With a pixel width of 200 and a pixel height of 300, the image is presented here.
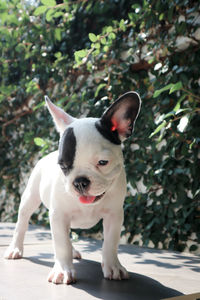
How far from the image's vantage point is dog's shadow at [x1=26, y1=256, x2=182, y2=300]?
1.11 meters

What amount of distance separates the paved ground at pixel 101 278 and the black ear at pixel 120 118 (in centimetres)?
50

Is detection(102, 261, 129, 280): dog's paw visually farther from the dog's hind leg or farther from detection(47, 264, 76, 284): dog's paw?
the dog's hind leg

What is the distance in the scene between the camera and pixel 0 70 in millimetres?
3934

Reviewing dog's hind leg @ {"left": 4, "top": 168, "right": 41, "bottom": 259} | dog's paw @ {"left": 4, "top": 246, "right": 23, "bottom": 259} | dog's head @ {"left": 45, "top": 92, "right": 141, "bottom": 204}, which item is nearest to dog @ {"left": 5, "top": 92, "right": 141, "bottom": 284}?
dog's head @ {"left": 45, "top": 92, "right": 141, "bottom": 204}

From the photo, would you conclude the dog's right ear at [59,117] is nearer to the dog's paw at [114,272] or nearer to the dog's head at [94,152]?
the dog's head at [94,152]

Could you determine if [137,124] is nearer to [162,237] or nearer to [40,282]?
[162,237]

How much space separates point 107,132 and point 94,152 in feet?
0.37

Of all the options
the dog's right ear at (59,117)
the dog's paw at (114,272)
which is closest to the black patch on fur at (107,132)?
the dog's right ear at (59,117)

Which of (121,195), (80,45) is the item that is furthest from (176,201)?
(80,45)

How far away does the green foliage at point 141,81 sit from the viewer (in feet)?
7.20

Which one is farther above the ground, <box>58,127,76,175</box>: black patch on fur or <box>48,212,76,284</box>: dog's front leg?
<box>58,127,76,175</box>: black patch on fur

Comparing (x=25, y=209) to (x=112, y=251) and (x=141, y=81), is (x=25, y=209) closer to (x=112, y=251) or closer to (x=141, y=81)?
(x=112, y=251)

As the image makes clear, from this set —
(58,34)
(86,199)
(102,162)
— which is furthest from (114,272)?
(58,34)

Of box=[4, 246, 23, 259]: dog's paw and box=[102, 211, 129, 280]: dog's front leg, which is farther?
box=[4, 246, 23, 259]: dog's paw
